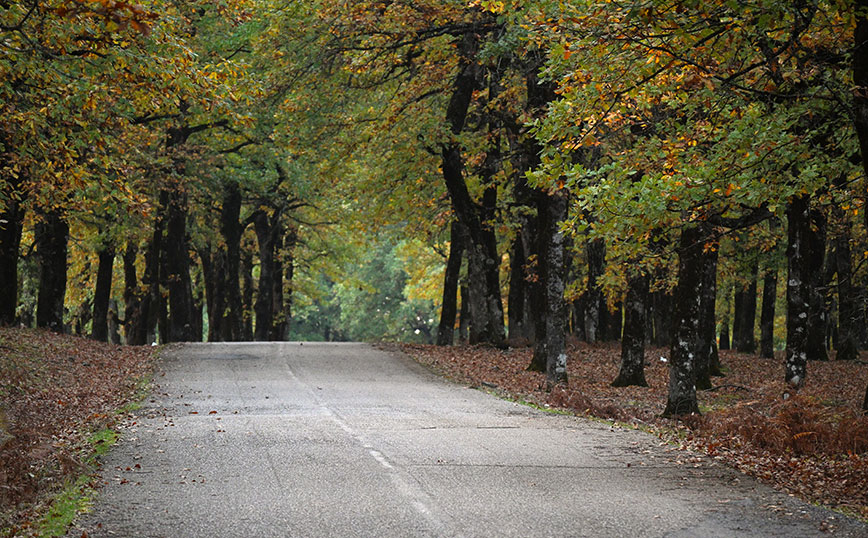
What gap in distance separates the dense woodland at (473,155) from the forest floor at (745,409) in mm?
1251

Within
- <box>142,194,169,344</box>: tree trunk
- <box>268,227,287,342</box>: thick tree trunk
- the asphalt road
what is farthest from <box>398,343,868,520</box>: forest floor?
<box>268,227,287,342</box>: thick tree trunk

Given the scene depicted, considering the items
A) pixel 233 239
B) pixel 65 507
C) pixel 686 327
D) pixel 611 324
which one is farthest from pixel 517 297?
pixel 65 507

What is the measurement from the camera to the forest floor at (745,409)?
10.6 metres

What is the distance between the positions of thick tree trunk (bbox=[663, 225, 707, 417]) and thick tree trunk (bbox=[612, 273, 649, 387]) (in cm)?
509

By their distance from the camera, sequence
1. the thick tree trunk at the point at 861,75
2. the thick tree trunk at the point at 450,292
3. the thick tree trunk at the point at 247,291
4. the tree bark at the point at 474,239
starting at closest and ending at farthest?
the thick tree trunk at the point at 861,75
the tree bark at the point at 474,239
the thick tree trunk at the point at 450,292
the thick tree trunk at the point at 247,291

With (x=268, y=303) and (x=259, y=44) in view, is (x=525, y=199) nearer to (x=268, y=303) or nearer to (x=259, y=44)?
(x=259, y=44)

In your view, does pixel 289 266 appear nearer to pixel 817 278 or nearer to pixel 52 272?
pixel 52 272

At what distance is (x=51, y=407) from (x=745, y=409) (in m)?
11.3

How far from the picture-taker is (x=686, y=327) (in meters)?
16.4

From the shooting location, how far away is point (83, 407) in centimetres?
1554

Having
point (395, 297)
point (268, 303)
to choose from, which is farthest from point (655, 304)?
point (395, 297)

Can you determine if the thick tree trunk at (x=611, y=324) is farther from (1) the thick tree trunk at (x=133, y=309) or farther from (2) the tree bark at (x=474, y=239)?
(1) the thick tree trunk at (x=133, y=309)

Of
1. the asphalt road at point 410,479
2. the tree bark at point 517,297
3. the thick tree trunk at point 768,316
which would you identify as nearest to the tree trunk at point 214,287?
the tree bark at point 517,297

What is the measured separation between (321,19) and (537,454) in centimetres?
1543
